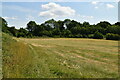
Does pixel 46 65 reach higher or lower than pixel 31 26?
lower

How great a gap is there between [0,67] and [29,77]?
165 cm

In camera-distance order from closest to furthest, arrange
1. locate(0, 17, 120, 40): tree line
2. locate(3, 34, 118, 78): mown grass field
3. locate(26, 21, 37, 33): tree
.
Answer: locate(3, 34, 118, 78): mown grass field, locate(0, 17, 120, 40): tree line, locate(26, 21, 37, 33): tree

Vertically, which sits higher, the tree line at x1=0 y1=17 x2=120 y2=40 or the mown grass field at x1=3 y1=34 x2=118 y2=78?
the tree line at x1=0 y1=17 x2=120 y2=40

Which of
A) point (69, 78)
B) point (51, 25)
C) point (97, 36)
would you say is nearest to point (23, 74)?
point (69, 78)

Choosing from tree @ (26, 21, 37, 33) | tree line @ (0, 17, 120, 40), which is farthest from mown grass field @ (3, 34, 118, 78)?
tree @ (26, 21, 37, 33)

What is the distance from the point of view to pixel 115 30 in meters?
100

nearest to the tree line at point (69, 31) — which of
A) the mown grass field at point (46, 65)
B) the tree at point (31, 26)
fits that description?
the tree at point (31, 26)

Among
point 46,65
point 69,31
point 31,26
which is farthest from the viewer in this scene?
point 31,26

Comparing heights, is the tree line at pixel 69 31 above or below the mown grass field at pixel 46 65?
above

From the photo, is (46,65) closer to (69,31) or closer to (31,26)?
(69,31)

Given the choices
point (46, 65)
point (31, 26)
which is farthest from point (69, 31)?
point (46, 65)

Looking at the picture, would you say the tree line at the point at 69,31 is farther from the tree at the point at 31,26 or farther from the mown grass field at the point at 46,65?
the mown grass field at the point at 46,65

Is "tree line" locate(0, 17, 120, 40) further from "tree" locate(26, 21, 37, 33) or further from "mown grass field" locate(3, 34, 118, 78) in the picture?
"mown grass field" locate(3, 34, 118, 78)

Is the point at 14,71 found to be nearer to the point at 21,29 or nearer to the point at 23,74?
the point at 23,74
